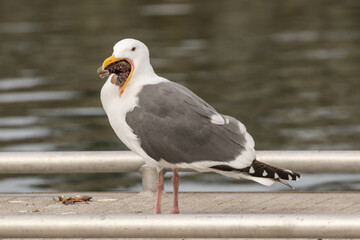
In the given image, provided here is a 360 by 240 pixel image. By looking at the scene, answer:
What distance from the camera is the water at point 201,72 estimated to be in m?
16.6

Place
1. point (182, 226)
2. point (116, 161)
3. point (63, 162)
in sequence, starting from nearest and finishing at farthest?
point (182, 226)
point (63, 162)
point (116, 161)

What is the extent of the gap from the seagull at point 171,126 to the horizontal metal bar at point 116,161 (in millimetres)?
1038

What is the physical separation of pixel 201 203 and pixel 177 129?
57.2 inches

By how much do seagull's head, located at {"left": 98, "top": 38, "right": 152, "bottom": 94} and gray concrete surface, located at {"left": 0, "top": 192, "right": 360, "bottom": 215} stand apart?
1.29 metres

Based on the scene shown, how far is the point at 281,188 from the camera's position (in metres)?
14.1

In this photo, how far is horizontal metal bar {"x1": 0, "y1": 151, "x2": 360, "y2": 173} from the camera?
7.29 meters

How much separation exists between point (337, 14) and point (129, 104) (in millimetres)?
36439

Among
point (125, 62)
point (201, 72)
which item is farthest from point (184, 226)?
point (201, 72)

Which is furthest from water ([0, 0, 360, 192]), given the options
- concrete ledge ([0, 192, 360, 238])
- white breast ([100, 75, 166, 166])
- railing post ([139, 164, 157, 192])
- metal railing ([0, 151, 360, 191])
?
concrete ledge ([0, 192, 360, 238])

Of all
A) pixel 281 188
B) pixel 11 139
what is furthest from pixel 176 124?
pixel 11 139

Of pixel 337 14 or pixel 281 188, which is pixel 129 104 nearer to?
pixel 281 188

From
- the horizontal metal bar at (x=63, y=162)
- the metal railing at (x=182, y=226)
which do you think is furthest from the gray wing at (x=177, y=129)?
the metal railing at (x=182, y=226)

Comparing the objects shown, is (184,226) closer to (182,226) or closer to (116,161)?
(182,226)

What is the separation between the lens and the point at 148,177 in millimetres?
7832
